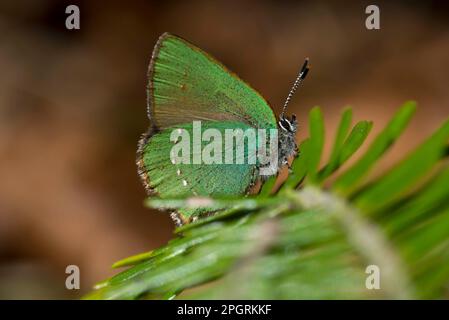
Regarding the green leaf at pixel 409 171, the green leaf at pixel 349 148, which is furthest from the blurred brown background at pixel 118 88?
the green leaf at pixel 409 171

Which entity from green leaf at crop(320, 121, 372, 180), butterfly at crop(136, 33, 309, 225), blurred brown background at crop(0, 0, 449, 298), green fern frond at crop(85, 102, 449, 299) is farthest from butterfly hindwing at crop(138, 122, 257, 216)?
blurred brown background at crop(0, 0, 449, 298)

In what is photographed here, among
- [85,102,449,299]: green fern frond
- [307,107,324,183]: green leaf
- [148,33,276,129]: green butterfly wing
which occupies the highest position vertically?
[148,33,276,129]: green butterfly wing

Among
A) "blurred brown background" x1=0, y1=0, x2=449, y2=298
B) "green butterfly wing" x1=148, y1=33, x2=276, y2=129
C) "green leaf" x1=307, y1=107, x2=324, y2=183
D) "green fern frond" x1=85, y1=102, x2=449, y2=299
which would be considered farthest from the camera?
"blurred brown background" x1=0, y1=0, x2=449, y2=298

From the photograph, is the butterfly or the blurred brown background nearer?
the butterfly

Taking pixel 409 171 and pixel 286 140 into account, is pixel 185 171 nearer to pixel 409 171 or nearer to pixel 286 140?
pixel 286 140

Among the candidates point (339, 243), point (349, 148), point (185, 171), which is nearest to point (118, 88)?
point (185, 171)

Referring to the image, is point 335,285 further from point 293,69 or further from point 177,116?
point 293,69

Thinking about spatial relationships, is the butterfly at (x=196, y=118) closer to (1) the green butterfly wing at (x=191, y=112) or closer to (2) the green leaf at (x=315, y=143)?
(1) the green butterfly wing at (x=191, y=112)

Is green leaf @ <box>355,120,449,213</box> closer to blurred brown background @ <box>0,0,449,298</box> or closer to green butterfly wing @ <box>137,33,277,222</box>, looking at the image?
green butterfly wing @ <box>137,33,277,222</box>
